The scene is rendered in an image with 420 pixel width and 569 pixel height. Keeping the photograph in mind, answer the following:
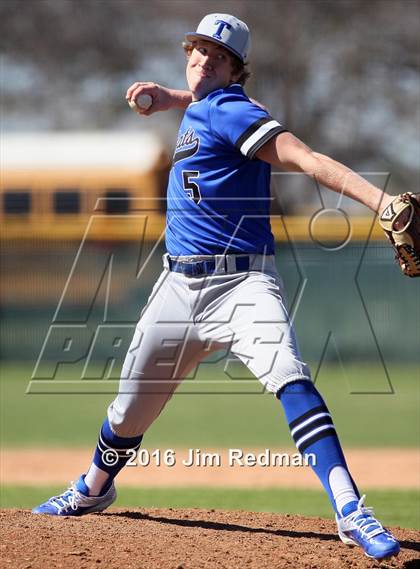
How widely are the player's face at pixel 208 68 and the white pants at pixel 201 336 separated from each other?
0.73 meters

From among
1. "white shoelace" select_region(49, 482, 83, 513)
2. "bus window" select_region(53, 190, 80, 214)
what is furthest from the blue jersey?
"bus window" select_region(53, 190, 80, 214)

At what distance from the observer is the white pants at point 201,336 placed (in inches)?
155

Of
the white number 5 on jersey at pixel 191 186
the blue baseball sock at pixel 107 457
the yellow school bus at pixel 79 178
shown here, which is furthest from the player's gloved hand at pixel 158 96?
the yellow school bus at pixel 79 178

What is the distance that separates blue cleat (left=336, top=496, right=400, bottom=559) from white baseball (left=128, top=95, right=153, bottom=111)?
2023 millimetres

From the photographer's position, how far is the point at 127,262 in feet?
45.9

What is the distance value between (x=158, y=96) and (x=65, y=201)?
500 inches

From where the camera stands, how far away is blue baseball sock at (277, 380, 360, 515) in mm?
3816

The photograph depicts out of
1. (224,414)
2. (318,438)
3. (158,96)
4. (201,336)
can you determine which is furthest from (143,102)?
(224,414)

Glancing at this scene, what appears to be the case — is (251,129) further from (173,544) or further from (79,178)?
(79,178)

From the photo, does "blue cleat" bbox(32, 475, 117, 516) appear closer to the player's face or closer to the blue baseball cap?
the player's face

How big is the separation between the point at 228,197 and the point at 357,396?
28.2 feet

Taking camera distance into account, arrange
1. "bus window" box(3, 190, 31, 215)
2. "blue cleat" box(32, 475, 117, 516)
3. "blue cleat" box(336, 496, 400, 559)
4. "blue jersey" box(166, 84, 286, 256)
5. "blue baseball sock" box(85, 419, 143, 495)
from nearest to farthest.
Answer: "blue cleat" box(336, 496, 400, 559)
"blue jersey" box(166, 84, 286, 256)
"blue baseball sock" box(85, 419, 143, 495)
"blue cleat" box(32, 475, 117, 516)
"bus window" box(3, 190, 31, 215)

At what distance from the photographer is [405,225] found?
3656mm

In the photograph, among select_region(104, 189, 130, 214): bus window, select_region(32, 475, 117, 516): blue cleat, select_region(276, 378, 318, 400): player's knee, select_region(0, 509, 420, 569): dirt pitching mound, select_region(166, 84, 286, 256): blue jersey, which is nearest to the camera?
select_region(0, 509, 420, 569): dirt pitching mound
